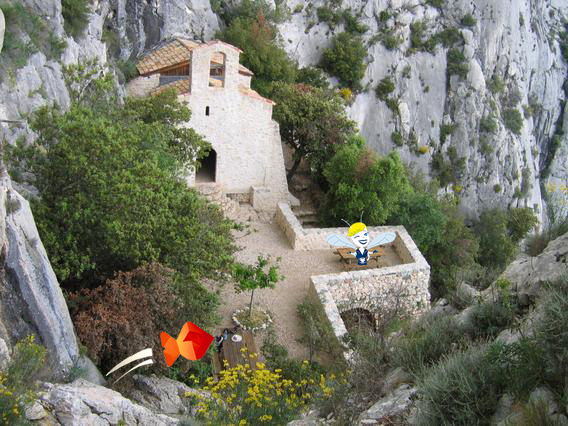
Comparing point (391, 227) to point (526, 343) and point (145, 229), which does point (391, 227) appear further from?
point (526, 343)

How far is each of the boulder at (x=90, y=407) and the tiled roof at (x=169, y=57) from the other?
655 inches

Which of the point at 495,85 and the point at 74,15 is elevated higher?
the point at 74,15

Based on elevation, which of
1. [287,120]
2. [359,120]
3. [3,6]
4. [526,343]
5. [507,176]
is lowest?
[507,176]

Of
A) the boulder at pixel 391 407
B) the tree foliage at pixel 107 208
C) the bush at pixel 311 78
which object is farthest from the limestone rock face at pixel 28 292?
the bush at pixel 311 78

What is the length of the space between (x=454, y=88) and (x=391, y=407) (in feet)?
115

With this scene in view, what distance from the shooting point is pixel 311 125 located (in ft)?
85.7

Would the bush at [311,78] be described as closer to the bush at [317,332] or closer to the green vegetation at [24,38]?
the green vegetation at [24,38]

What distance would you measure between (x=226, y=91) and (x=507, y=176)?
2425cm

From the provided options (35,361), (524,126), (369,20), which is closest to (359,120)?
(369,20)

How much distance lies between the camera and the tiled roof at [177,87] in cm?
2286

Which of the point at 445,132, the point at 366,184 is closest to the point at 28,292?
the point at 366,184

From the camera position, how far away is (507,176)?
1583 inches

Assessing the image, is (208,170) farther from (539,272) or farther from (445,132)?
(445,132)

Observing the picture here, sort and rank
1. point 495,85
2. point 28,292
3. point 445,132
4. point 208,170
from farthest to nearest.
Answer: point 495,85 → point 445,132 → point 208,170 → point 28,292
